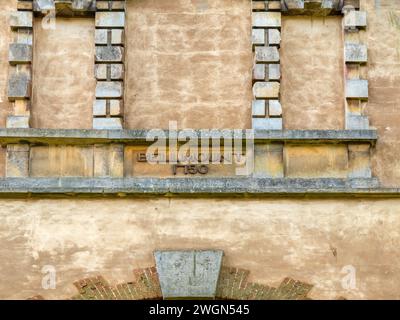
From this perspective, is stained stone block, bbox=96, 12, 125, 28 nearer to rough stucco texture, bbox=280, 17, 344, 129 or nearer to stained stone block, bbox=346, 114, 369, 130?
rough stucco texture, bbox=280, 17, 344, 129

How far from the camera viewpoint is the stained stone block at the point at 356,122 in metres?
11.5

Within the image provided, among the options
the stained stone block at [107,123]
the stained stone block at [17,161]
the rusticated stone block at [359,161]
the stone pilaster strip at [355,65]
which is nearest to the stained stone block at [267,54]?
the stone pilaster strip at [355,65]

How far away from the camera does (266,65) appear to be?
11.7 metres

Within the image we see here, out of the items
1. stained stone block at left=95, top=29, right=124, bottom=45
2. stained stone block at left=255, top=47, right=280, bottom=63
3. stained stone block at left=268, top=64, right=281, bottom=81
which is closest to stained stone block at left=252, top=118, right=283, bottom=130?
stained stone block at left=268, top=64, right=281, bottom=81

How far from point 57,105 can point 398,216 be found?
4.40 metres

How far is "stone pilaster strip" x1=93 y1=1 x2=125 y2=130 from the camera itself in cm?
1148

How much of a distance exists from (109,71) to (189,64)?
102 centimetres

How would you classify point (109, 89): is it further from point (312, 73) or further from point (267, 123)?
point (312, 73)

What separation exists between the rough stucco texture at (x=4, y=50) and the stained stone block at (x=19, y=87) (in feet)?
0.39

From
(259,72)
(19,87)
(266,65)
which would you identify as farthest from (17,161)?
(266,65)

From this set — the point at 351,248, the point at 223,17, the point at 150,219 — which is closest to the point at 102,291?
the point at 150,219

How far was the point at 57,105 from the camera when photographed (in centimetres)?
1167

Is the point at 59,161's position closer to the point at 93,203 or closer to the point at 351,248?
the point at 93,203

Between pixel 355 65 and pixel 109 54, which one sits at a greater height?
pixel 109 54
